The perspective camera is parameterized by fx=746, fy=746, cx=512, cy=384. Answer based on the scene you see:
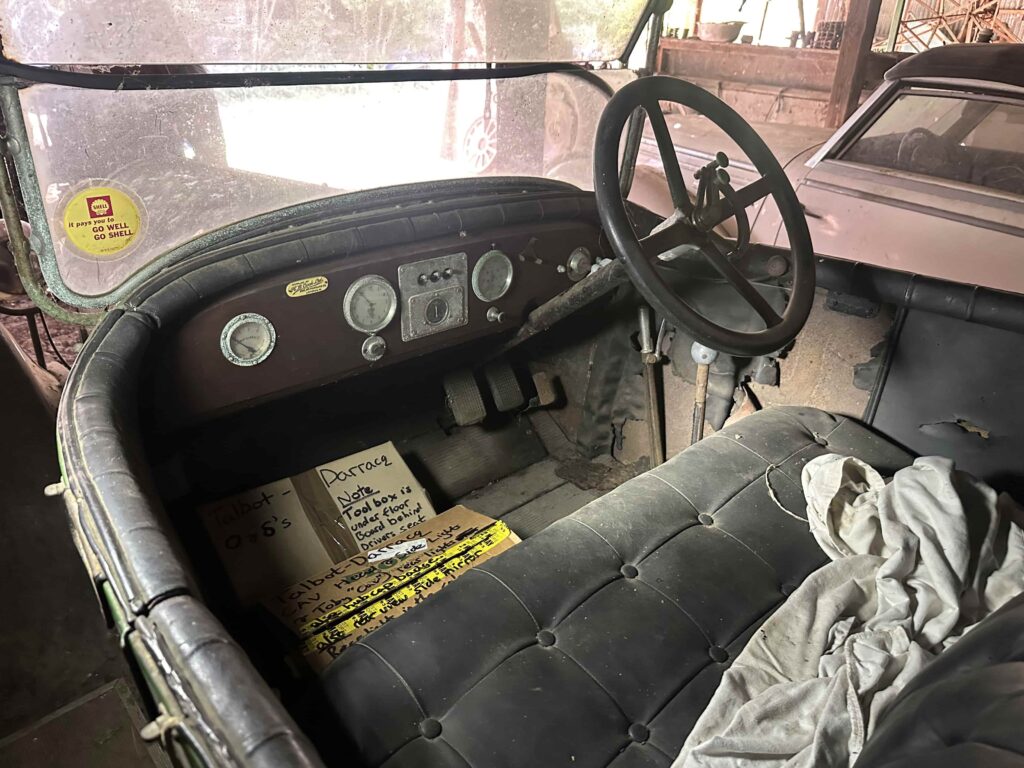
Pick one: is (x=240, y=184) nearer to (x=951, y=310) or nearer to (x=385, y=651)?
(x=385, y=651)

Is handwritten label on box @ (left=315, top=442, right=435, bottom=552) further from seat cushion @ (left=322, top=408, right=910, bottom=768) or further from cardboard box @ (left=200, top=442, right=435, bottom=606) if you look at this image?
seat cushion @ (left=322, top=408, right=910, bottom=768)

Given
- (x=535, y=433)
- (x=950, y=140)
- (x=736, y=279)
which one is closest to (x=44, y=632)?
(x=535, y=433)

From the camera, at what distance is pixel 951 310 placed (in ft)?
5.45

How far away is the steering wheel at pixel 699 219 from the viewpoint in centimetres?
141

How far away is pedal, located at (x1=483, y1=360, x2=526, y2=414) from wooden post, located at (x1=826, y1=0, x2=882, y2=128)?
15.8 feet

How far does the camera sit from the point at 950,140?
3.43 m

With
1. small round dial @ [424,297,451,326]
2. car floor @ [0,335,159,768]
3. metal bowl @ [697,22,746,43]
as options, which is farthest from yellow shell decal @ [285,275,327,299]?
metal bowl @ [697,22,746,43]

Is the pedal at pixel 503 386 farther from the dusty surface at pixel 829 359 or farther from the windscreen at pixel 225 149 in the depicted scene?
the dusty surface at pixel 829 359

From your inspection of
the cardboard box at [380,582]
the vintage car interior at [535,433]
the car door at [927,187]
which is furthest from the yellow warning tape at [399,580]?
the car door at [927,187]

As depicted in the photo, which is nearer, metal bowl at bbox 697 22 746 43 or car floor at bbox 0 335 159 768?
car floor at bbox 0 335 159 768

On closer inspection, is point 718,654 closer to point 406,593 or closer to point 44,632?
point 406,593

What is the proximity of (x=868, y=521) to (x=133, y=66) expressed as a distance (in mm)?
1516

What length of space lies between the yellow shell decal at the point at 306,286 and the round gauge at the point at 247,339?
80 mm

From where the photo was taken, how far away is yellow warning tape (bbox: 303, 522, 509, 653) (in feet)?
5.02
